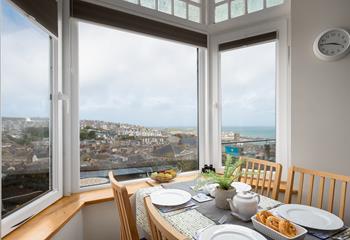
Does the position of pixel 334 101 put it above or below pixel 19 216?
above

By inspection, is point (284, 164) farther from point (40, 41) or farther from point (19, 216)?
point (40, 41)

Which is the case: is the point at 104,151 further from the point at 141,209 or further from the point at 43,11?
the point at 43,11

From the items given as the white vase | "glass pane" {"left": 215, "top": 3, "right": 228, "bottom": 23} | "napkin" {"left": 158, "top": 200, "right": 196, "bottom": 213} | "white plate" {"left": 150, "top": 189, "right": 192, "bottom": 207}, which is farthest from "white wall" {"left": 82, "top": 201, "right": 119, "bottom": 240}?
"glass pane" {"left": 215, "top": 3, "right": 228, "bottom": 23}

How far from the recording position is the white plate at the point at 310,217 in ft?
3.49

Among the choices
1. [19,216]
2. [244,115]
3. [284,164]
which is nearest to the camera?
[19,216]

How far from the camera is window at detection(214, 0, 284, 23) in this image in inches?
83.9

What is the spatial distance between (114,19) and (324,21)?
1692 millimetres

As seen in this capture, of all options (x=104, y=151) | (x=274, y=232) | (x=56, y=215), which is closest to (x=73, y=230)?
(x=56, y=215)

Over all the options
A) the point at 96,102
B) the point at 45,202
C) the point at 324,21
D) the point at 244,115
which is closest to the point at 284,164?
the point at 244,115

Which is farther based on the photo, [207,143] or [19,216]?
[207,143]

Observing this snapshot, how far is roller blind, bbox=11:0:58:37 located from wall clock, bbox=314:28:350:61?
6.43 ft

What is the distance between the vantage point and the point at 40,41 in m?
1.50

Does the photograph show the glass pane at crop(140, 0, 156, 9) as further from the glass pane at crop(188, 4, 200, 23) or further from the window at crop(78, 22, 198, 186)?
the glass pane at crop(188, 4, 200, 23)

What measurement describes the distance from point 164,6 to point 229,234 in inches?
82.9
